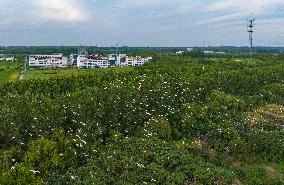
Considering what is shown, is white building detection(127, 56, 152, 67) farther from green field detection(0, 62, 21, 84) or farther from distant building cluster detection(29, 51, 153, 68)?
green field detection(0, 62, 21, 84)

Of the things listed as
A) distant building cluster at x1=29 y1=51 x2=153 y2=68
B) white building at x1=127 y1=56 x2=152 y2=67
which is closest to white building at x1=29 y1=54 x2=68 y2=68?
distant building cluster at x1=29 y1=51 x2=153 y2=68

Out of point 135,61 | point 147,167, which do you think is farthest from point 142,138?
point 135,61

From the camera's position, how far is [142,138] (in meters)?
27.4

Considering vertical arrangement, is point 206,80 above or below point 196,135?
above

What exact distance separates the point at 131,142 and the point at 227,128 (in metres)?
8.58

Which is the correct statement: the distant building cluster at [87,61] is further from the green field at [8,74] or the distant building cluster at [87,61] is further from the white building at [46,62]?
the green field at [8,74]

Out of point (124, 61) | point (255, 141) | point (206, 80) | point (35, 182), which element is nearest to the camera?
point (35, 182)

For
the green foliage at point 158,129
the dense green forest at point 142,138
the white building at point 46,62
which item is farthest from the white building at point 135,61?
the green foliage at point 158,129

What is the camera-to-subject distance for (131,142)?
85.0 ft

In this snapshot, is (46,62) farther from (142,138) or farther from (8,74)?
(142,138)

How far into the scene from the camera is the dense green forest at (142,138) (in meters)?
22.2

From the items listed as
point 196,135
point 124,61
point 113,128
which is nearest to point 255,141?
point 196,135

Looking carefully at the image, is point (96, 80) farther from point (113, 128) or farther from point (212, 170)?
point (212, 170)

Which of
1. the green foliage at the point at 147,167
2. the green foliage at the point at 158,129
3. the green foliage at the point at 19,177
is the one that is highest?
the green foliage at the point at 158,129
